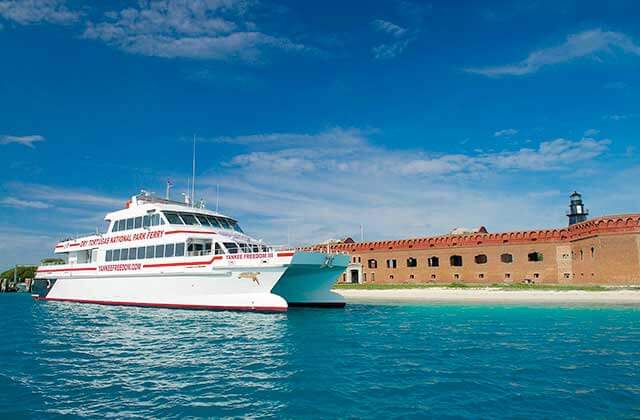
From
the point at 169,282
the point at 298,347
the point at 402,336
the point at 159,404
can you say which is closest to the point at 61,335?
the point at 169,282

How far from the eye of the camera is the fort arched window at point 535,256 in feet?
150

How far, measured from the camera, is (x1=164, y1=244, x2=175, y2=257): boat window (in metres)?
26.5

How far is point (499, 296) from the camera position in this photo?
3756 cm

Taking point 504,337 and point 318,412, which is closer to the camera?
point 318,412

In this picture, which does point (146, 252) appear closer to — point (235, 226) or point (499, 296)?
point (235, 226)

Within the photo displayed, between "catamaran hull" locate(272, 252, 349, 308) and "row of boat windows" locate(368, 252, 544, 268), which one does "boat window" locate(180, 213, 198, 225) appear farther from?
"row of boat windows" locate(368, 252, 544, 268)

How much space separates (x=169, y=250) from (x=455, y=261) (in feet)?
112

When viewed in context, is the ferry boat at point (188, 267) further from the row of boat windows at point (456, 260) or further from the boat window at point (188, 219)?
the row of boat windows at point (456, 260)

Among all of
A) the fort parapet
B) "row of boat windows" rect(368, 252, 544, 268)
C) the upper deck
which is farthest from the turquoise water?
"row of boat windows" rect(368, 252, 544, 268)

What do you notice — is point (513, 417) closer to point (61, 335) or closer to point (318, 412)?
point (318, 412)

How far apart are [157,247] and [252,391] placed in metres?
Result: 19.8

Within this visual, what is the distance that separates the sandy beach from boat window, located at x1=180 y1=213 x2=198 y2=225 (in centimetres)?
1676

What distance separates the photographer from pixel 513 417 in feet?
25.5

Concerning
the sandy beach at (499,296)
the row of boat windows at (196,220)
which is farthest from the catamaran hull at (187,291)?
the sandy beach at (499,296)
